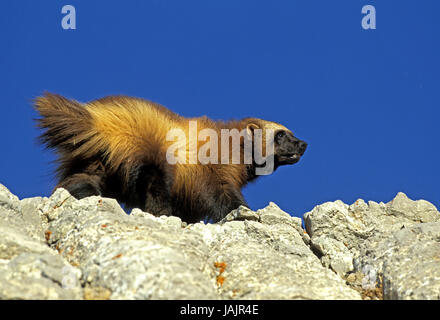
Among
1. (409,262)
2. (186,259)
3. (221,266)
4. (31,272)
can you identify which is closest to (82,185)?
(221,266)

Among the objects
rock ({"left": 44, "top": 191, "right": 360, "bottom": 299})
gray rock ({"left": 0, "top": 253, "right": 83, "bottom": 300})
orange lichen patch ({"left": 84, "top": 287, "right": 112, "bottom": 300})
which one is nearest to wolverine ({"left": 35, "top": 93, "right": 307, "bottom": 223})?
rock ({"left": 44, "top": 191, "right": 360, "bottom": 299})

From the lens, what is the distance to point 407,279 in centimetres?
656

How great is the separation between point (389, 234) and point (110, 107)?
5062 mm

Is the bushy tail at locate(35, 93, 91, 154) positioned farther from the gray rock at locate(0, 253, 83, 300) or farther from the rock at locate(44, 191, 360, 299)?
the gray rock at locate(0, 253, 83, 300)

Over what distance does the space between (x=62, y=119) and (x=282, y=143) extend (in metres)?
5.23

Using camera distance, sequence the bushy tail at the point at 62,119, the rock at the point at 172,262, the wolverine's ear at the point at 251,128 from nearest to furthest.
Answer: the rock at the point at 172,262 < the bushy tail at the point at 62,119 < the wolverine's ear at the point at 251,128

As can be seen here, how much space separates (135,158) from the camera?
10.3 meters

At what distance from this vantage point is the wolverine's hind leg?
10.2 metres

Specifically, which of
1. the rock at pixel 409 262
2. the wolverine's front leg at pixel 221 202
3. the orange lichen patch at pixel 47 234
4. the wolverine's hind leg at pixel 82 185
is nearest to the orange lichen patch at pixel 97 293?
the orange lichen patch at pixel 47 234

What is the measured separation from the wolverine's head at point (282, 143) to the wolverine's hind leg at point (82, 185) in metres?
4.17

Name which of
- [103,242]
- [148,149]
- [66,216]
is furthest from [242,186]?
[103,242]

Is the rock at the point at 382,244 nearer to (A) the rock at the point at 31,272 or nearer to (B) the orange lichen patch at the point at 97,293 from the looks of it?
(B) the orange lichen patch at the point at 97,293

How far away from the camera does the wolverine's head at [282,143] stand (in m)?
13.4

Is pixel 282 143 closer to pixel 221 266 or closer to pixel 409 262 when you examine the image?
pixel 409 262
